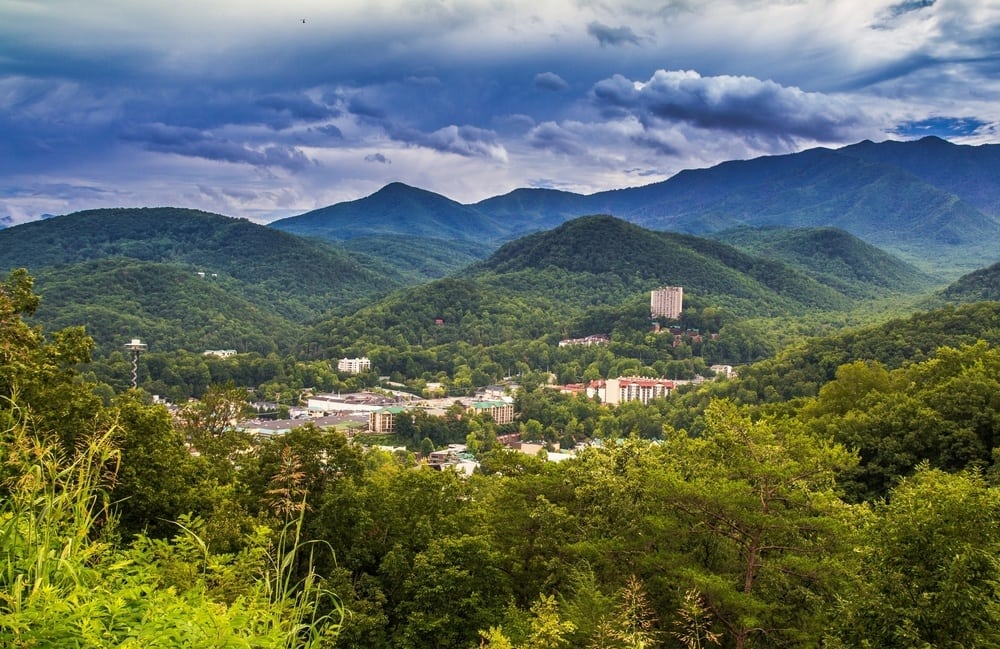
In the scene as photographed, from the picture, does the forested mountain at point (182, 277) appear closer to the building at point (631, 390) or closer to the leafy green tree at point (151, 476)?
the building at point (631, 390)

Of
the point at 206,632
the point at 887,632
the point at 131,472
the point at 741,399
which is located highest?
the point at 206,632

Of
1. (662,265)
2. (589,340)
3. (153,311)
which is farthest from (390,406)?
(662,265)

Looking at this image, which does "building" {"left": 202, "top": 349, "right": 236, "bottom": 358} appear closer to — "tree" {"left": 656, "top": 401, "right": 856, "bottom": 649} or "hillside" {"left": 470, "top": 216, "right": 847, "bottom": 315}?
"hillside" {"left": 470, "top": 216, "right": 847, "bottom": 315}

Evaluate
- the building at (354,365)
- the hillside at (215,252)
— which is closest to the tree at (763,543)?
the building at (354,365)

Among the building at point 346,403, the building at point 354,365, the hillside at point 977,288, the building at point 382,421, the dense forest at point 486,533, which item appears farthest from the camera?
the hillside at point 977,288

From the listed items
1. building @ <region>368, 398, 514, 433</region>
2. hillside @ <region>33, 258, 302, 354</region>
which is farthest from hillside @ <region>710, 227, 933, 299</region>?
hillside @ <region>33, 258, 302, 354</region>

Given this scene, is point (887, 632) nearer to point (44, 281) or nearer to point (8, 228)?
point (44, 281)

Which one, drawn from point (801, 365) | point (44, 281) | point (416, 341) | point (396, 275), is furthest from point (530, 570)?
point (396, 275)

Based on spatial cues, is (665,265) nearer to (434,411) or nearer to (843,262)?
(843,262)
